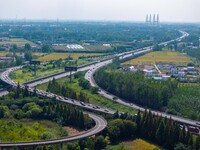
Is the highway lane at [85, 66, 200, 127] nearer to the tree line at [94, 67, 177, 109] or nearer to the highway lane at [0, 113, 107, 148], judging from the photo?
the tree line at [94, 67, 177, 109]

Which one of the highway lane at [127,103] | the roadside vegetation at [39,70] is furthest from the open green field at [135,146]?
the roadside vegetation at [39,70]

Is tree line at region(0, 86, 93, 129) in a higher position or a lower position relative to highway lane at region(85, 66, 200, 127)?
higher

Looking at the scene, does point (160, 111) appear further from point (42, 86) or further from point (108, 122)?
point (42, 86)

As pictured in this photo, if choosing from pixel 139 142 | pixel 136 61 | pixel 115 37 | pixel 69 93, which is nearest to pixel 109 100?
pixel 69 93

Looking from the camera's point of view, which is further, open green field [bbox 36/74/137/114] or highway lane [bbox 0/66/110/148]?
open green field [bbox 36/74/137/114]

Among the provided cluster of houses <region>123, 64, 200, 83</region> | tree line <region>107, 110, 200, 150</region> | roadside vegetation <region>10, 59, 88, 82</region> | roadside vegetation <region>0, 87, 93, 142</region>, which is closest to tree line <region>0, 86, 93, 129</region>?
roadside vegetation <region>0, 87, 93, 142</region>

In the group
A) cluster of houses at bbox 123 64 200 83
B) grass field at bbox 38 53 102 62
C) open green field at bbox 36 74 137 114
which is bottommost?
open green field at bbox 36 74 137 114
